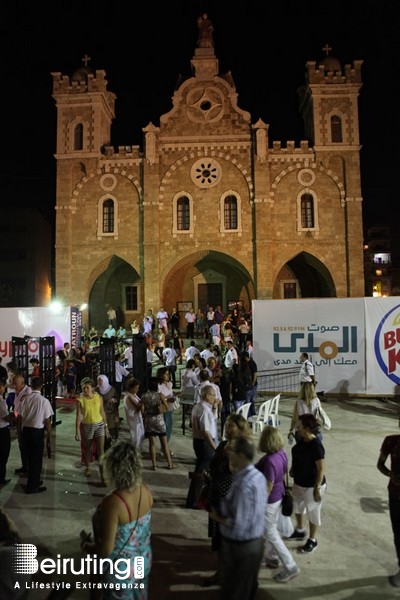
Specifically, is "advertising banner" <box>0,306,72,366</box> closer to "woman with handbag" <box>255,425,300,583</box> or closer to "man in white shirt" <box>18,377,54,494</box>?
"man in white shirt" <box>18,377,54,494</box>

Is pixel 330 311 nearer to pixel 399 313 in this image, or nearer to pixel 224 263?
pixel 399 313

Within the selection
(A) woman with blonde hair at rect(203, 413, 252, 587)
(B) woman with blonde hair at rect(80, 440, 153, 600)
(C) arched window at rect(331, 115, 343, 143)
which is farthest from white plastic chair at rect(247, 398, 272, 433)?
(C) arched window at rect(331, 115, 343, 143)

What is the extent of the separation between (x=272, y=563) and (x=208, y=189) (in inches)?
902

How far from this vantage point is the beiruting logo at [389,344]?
1298cm

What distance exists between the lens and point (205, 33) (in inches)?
1035

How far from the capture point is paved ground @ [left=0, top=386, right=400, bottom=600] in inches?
169

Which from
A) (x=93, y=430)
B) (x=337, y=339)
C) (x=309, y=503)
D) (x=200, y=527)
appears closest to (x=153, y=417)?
(x=93, y=430)

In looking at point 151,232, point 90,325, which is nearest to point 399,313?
point 151,232

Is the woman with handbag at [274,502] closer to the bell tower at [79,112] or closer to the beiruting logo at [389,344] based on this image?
the beiruting logo at [389,344]

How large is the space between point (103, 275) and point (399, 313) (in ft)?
63.8

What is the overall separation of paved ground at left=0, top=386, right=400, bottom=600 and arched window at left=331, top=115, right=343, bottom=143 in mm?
21287

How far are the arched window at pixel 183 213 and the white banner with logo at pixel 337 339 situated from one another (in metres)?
12.8

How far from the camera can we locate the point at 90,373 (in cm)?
1339

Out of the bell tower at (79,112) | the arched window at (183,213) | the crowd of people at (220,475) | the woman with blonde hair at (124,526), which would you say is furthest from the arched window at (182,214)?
the woman with blonde hair at (124,526)
